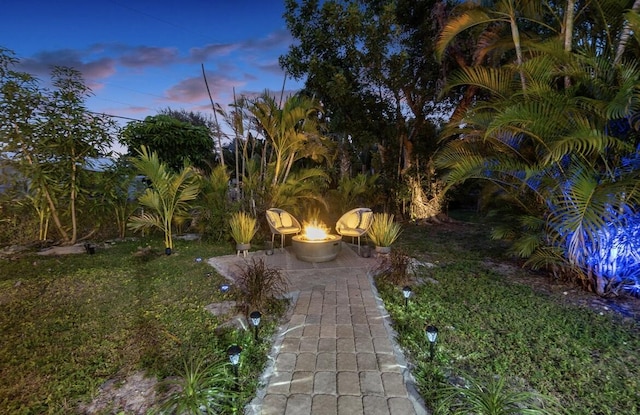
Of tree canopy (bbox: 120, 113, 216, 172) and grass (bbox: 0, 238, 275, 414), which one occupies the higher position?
tree canopy (bbox: 120, 113, 216, 172)

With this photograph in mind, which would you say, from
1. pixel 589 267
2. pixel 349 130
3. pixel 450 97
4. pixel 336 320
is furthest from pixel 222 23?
pixel 589 267

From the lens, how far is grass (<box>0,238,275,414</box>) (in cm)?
233

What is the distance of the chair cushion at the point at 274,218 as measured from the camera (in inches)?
248

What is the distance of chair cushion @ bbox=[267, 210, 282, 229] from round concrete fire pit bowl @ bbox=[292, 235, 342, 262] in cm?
83

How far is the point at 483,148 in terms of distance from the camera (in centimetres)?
500

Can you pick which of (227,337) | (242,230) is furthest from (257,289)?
(242,230)

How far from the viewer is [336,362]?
8.22ft

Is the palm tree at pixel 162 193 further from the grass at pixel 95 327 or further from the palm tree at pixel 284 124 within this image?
the palm tree at pixel 284 124

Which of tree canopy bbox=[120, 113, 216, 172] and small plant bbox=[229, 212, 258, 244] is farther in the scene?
tree canopy bbox=[120, 113, 216, 172]

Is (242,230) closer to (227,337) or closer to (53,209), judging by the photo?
(227,337)

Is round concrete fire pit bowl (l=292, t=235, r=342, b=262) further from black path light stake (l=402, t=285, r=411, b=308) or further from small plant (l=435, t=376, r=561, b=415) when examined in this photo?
small plant (l=435, t=376, r=561, b=415)

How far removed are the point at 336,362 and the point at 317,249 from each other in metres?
3.04

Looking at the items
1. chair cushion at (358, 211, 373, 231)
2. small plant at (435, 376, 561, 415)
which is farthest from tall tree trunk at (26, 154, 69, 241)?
small plant at (435, 376, 561, 415)

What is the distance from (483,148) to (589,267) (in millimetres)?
2160
